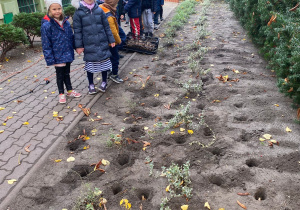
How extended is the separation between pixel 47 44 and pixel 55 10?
0.51m

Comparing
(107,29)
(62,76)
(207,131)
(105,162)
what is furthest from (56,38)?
(207,131)

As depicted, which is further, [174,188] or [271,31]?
[271,31]

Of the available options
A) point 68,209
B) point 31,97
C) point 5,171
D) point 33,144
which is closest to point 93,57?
point 31,97

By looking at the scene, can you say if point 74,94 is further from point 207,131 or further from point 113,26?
point 207,131

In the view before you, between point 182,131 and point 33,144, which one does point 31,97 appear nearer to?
point 33,144

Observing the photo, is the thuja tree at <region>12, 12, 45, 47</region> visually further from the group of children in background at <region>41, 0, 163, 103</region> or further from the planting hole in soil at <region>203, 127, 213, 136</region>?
the planting hole in soil at <region>203, 127, 213, 136</region>

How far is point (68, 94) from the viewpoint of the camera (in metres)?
4.94

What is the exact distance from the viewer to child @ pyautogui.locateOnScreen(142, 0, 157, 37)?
778 centimetres

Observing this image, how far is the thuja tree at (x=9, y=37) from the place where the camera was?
254 inches

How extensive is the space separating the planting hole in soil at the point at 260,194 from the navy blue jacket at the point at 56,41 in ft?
10.8

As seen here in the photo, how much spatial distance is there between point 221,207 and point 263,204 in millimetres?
401

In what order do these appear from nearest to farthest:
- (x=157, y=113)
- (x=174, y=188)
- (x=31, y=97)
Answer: (x=174, y=188), (x=157, y=113), (x=31, y=97)

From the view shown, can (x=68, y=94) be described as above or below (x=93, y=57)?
below

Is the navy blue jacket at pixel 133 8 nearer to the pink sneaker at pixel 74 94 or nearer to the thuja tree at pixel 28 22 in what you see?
the thuja tree at pixel 28 22
